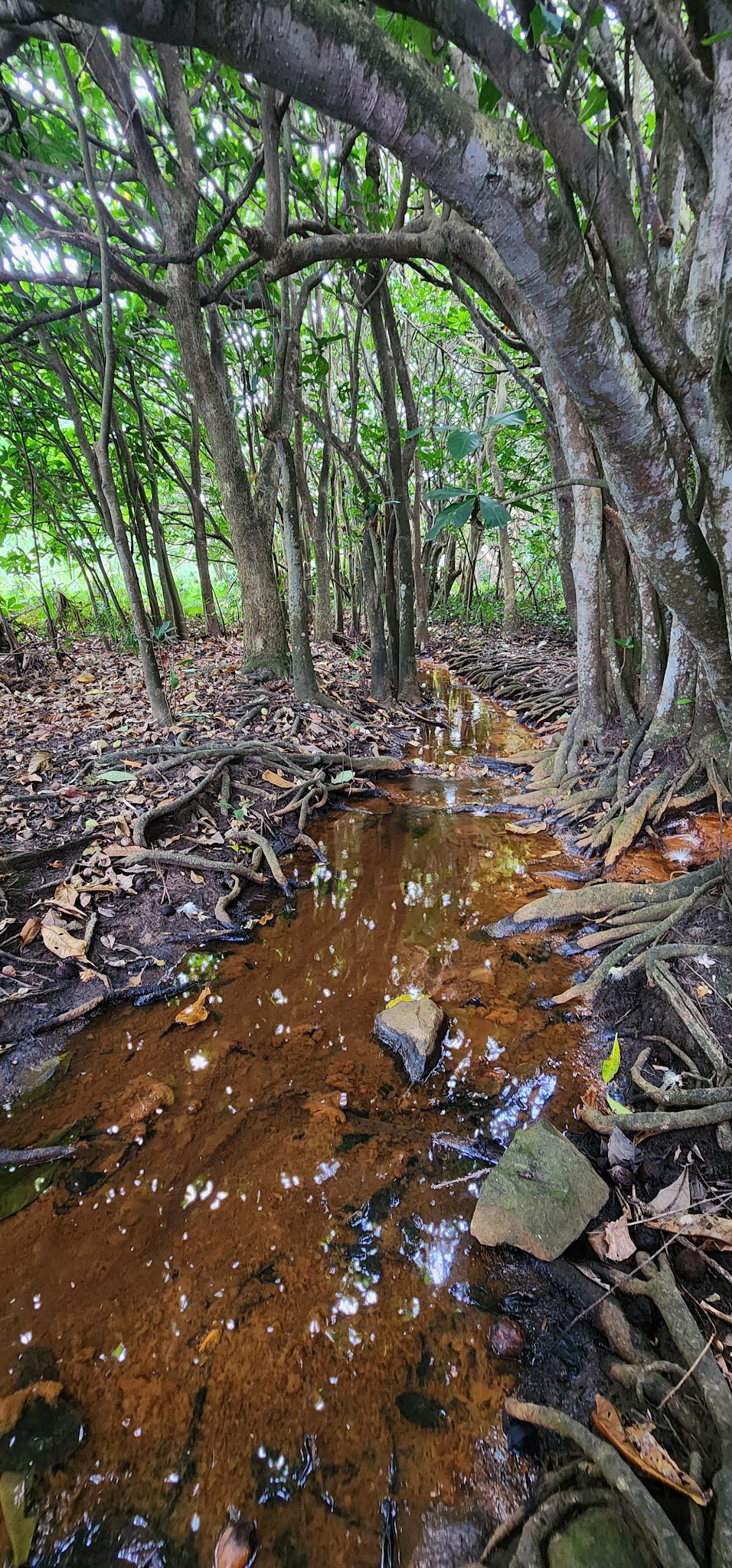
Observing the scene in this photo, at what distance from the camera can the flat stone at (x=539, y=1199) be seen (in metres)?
1.95

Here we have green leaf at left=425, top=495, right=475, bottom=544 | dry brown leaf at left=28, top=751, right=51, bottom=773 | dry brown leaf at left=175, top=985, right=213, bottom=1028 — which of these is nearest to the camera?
green leaf at left=425, top=495, right=475, bottom=544

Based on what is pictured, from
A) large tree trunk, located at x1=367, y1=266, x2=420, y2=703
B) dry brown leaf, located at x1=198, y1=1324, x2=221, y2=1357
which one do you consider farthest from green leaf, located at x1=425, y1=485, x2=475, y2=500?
large tree trunk, located at x1=367, y1=266, x2=420, y2=703

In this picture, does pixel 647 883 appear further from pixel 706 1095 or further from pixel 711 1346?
pixel 711 1346

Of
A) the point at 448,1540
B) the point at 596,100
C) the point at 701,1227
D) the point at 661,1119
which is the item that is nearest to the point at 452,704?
the point at 596,100

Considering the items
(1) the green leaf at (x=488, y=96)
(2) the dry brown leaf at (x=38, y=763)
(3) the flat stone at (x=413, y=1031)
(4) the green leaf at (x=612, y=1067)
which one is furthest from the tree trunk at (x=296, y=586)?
(4) the green leaf at (x=612, y=1067)

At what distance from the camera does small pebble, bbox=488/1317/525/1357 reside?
5.73ft

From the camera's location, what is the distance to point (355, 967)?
352 cm

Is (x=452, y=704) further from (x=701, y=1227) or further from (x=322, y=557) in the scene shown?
(x=701, y=1227)

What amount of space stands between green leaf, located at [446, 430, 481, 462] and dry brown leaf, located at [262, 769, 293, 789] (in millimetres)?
3652

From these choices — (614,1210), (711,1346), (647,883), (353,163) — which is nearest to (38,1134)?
A: (614,1210)

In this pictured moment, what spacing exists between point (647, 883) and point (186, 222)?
23.7ft

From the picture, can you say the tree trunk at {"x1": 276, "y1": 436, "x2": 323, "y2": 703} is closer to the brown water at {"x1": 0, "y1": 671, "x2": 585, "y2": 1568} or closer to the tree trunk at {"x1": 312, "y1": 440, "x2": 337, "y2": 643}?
the brown water at {"x1": 0, "y1": 671, "x2": 585, "y2": 1568}

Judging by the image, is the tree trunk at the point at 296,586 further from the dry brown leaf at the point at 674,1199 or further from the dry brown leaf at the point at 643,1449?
the dry brown leaf at the point at 643,1449

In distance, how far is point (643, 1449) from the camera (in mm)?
1438
